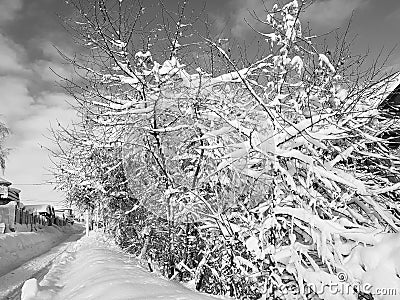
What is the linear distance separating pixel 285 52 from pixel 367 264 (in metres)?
2.73

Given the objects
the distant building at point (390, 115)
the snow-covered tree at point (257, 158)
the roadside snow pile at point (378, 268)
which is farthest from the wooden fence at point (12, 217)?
the roadside snow pile at point (378, 268)

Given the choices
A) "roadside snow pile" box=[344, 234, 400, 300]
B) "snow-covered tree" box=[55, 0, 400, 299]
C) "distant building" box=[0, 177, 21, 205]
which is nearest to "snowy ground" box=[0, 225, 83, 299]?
"snow-covered tree" box=[55, 0, 400, 299]

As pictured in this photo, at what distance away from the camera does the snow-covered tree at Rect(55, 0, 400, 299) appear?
3.87 m

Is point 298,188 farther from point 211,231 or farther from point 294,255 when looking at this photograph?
point 211,231

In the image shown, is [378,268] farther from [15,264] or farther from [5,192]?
[5,192]

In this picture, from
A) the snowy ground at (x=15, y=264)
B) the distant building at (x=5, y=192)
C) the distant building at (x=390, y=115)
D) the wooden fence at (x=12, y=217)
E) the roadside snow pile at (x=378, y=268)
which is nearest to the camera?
the roadside snow pile at (x=378, y=268)

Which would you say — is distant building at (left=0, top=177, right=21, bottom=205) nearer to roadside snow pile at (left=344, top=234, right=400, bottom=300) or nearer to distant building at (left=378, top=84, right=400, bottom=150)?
distant building at (left=378, top=84, right=400, bottom=150)

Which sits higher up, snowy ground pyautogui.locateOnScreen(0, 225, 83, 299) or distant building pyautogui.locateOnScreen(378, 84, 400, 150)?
distant building pyautogui.locateOnScreen(378, 84, 400, 150)

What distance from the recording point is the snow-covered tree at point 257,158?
3.87 m

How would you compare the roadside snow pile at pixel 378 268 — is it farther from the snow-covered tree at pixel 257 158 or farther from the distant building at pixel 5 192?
the distant building at pixel 5 192

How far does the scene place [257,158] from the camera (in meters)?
4.38

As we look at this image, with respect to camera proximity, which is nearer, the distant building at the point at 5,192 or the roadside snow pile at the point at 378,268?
the roadside snow pile at the point at 378,268

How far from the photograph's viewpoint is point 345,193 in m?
4.02

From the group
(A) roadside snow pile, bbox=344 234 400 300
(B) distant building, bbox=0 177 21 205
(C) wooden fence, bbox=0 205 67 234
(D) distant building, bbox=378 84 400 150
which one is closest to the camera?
(A) roadside snow pile, bbox=344 234 400 300
